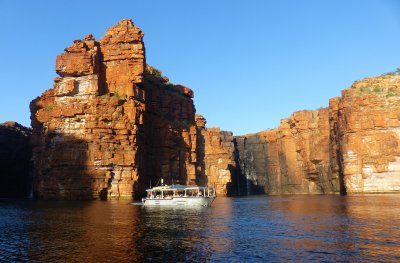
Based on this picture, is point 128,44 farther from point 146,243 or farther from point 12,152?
point 146,243

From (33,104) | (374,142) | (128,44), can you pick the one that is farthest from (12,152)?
(374,142)

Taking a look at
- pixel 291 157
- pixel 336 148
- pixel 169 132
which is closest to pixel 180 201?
pixel 169 132

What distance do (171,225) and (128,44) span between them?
77.2 metres

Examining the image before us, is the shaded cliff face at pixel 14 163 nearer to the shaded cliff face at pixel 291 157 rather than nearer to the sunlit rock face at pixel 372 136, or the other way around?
the shaded cliff face at pixel 291 157

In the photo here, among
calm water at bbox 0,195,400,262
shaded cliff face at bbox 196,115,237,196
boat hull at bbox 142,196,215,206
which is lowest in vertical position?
calm water at bbox 0,195,400,262

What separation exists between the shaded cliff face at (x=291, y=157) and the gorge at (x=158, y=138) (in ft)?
1.53

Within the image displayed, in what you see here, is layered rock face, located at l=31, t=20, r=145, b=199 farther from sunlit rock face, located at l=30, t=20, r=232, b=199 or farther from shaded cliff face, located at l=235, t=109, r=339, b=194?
shaded cliff face, located at l=235, t=109, r=339, b=194

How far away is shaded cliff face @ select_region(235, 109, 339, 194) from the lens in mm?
161375

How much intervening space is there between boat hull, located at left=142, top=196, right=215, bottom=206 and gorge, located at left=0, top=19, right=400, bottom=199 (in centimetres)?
1847

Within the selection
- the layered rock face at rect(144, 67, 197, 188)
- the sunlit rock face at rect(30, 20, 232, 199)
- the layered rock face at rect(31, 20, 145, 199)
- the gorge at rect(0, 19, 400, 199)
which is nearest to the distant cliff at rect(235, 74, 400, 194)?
the gorge at rect(0, 19, 400, 199)

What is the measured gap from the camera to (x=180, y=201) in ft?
261

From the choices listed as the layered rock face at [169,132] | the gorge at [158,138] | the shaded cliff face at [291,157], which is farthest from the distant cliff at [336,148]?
the layered rock face at [169,132]

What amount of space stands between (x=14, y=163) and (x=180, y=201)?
9372 centimetres

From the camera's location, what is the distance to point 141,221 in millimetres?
47625
